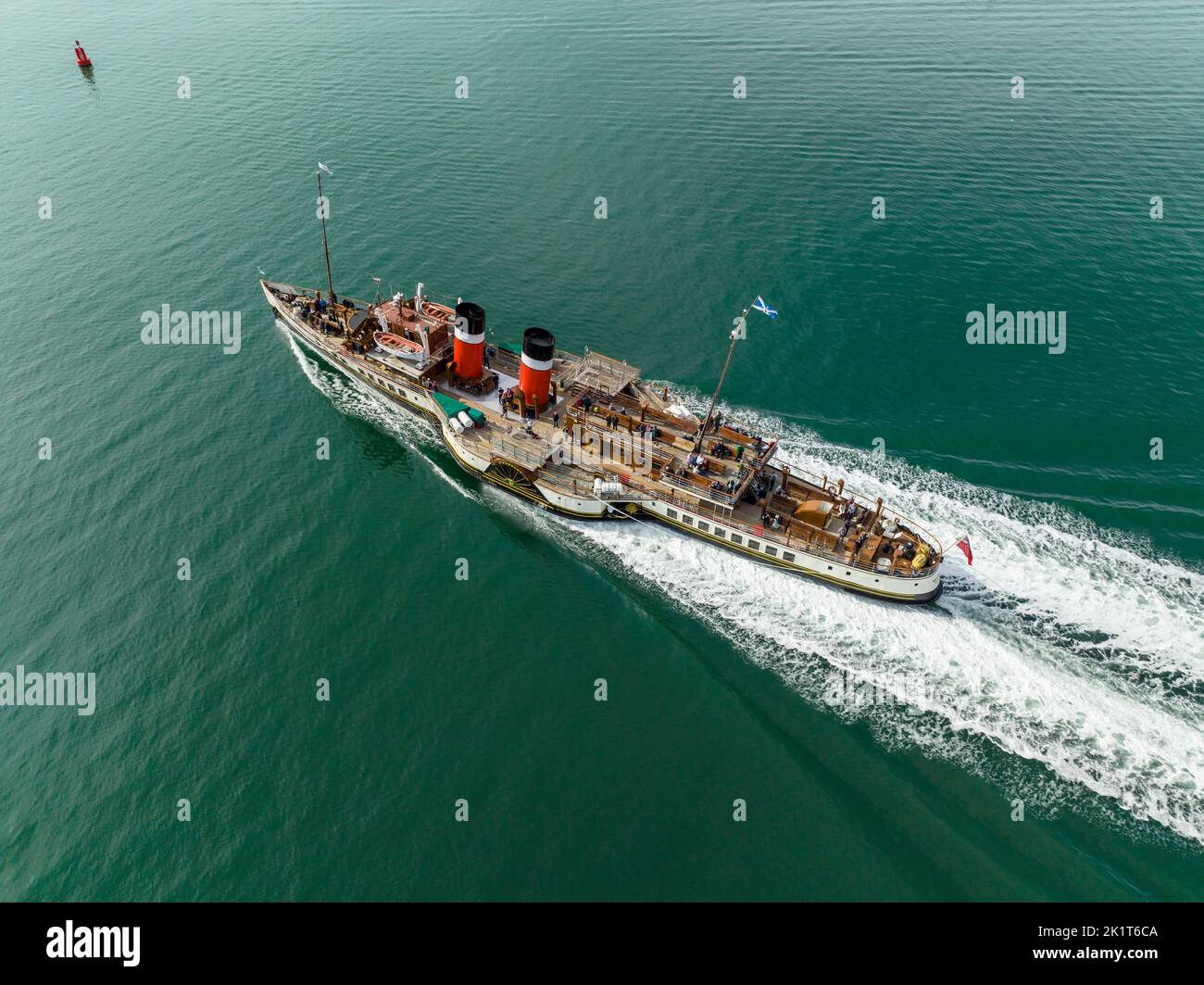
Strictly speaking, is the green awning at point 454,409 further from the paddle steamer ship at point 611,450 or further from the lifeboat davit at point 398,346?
the lifeboat davit at point 398,346

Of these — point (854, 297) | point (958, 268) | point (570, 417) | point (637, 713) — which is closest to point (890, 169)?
point (958, 268)

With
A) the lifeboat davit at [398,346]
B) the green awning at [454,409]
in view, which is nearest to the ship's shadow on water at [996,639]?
the green awning at [454,409]

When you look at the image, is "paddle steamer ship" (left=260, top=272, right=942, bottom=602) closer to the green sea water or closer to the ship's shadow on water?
the ship's shadow on water

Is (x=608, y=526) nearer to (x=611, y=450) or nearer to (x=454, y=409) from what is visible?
(x=611, y=450)

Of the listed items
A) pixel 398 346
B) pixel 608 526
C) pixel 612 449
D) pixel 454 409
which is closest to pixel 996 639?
pixel 608 526

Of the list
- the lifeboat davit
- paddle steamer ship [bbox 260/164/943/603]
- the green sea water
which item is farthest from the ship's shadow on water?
the lifeboat davit

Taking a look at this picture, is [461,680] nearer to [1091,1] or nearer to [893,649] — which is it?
[893,649]
